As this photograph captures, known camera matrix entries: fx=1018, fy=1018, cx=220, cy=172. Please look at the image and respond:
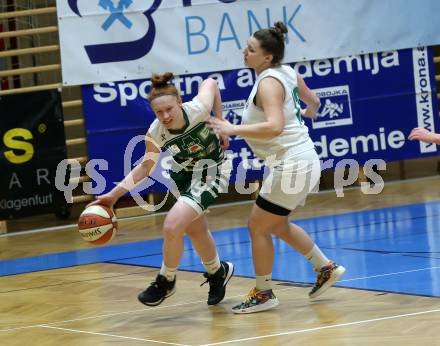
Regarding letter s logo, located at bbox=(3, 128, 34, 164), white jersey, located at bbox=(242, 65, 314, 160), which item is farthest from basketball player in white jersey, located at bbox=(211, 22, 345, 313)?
letter s logo, located at bbox=(3, 128, 34, 164)

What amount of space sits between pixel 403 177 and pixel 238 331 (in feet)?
25.6

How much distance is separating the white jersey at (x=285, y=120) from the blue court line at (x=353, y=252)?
3.57 feet

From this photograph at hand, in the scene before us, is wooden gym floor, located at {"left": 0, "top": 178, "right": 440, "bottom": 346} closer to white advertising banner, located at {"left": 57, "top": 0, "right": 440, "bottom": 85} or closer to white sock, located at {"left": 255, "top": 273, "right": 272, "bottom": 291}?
white sock, located at {"left": 255, "top": 273, "right": 272, "bottom": 291}

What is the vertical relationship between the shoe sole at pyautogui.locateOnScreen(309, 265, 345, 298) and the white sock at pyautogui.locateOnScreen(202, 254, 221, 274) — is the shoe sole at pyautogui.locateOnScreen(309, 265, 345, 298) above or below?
below

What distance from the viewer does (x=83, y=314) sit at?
240 inches

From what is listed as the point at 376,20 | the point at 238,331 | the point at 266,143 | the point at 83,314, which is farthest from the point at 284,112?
the point at 376,20

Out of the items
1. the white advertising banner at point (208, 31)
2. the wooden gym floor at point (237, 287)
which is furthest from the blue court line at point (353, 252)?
the white advertising banner at point (208, 31)

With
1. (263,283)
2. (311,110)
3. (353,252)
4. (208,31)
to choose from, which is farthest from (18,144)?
(263,283)

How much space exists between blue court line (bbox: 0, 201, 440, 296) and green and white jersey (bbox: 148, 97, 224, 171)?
1.25 metres

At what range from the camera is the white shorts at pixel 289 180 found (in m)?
5.63

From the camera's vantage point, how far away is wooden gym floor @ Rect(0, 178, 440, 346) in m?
5.14

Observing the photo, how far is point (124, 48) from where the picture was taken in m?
11.1

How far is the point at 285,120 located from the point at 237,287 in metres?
1.45

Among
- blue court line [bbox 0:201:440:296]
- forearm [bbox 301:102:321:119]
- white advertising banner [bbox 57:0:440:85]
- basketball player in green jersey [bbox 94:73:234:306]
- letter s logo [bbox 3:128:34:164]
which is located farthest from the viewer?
white advertising banner [bbox 57:0:440:85]
